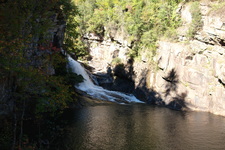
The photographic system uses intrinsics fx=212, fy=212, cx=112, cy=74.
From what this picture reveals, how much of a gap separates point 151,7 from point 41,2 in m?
29.1

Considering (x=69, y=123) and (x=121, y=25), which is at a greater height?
(x=121, y=25)

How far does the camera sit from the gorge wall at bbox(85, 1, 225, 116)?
25173mm

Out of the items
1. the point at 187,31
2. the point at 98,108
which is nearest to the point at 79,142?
the point at 98,108

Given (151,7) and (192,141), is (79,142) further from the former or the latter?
(151,7)

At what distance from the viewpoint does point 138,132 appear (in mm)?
16281

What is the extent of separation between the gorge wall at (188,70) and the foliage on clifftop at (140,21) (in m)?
1.52

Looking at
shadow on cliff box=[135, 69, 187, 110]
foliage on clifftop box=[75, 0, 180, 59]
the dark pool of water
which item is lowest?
A: the dark pool of water

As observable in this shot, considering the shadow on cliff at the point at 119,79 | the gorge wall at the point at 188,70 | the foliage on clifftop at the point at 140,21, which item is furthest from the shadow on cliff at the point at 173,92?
the shadow on cliff at the point at 119,79

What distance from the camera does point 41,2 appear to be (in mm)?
9984

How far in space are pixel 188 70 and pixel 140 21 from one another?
12876 millimetres

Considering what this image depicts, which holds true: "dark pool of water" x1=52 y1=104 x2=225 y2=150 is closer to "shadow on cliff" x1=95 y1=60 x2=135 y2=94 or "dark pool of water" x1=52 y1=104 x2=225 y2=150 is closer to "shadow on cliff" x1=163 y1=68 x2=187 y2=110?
"shadow on cliff" x1=163 y1=68 x2=187 y2=110

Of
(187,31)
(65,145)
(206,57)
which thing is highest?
(187,31)

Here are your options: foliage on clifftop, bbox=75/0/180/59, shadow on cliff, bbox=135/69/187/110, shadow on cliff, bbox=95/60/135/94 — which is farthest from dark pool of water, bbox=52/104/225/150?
shadow on cliff, bbox=95/60/135/94

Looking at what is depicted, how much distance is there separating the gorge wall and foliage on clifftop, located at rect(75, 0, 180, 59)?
59.9 inches
